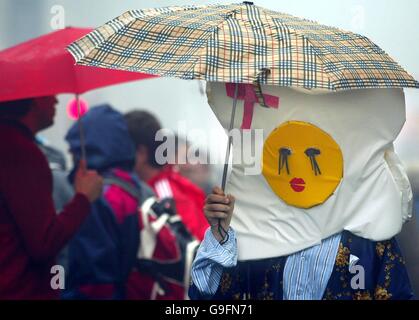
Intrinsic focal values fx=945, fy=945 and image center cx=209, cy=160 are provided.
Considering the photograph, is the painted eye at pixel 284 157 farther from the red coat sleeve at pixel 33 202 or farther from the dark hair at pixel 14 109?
the dark hair at pixel 14 109

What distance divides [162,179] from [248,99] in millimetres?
2324

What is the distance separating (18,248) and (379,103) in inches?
66.6

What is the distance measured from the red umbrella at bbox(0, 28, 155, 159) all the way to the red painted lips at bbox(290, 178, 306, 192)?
132cm

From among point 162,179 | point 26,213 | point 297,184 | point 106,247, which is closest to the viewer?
point 297,184

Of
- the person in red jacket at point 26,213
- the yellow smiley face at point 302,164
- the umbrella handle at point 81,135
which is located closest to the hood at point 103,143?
the umbrella handle at point 81,135

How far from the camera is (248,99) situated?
3.21m

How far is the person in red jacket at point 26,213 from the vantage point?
393 cm

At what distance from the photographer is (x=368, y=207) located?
3193 millimetres

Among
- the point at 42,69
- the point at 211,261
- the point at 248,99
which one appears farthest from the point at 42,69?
the point at 211,261

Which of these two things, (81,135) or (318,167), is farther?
(81,135)

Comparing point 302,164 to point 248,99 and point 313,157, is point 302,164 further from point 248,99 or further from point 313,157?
point 248,99

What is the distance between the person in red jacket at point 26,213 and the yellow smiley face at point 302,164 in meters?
1.19
